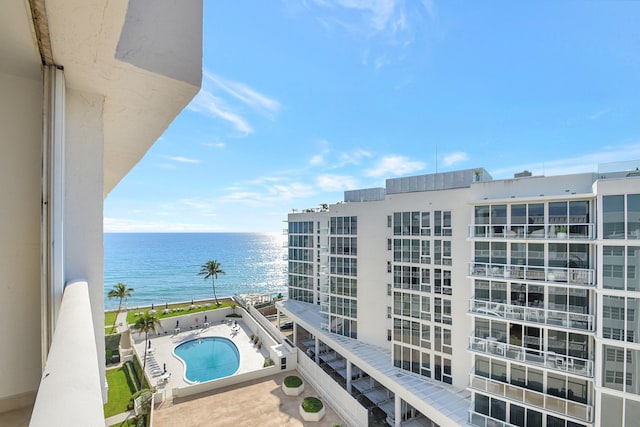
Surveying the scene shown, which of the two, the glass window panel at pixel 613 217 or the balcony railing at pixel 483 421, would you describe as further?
the balcony railing at pixel 483 421

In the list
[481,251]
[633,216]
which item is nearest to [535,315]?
[481,251]

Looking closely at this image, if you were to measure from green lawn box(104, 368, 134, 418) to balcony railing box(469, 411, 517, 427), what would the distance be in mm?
17334

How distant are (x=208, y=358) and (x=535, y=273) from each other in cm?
2310

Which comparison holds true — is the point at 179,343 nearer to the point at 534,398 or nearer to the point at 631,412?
the point at 534,398

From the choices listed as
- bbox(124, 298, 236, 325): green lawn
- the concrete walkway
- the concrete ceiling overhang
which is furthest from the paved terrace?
bbox(124, 298, 236, 325): green lawn

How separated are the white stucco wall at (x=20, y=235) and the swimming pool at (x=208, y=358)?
21.3 m

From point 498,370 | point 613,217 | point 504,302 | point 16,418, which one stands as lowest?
point 498,370

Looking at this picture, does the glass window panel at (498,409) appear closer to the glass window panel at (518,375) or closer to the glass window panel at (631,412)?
the glass window panel at (518,375)

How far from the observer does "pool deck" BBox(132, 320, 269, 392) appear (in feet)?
65.0

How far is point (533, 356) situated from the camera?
1165 cm

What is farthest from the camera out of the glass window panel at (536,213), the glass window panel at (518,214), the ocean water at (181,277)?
the ocean water at (181,277)

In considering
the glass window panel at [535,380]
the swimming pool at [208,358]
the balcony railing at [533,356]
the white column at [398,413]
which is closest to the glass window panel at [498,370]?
the balcony railing at [533,356]

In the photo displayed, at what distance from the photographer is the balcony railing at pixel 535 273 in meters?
10.9

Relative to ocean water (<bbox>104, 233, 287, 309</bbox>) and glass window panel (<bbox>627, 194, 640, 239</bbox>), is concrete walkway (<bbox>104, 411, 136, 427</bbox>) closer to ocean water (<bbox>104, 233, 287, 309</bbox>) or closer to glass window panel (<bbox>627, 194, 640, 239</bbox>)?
glass window panel (<bbox>627, 194, 640, 239</bbox>)
